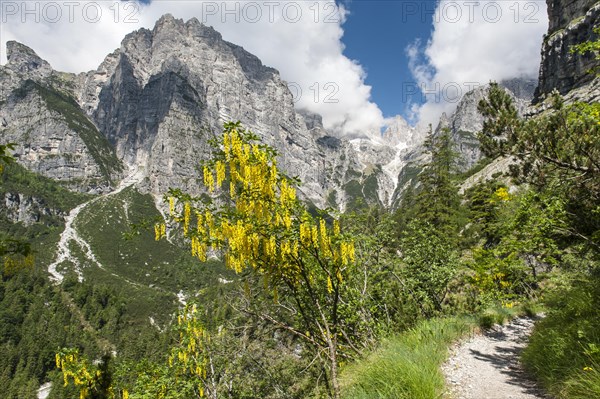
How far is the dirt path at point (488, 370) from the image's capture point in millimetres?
6168

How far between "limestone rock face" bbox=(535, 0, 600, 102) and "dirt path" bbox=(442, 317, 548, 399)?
464ft

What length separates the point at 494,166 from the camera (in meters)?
71.6

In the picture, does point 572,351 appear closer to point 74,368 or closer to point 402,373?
point 402,373

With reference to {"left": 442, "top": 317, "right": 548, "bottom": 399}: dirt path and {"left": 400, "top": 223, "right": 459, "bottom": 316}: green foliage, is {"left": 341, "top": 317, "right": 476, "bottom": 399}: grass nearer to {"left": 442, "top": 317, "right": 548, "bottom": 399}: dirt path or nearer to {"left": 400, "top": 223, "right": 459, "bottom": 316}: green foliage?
{"left": 442, "top": 317, "right": 548, "bottom": 399}: dirt path

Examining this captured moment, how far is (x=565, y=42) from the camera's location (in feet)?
437

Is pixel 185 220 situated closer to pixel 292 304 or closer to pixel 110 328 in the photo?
pixel 292 304

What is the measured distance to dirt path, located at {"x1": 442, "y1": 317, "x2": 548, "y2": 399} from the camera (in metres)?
6.17

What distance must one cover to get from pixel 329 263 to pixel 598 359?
18.4 feet

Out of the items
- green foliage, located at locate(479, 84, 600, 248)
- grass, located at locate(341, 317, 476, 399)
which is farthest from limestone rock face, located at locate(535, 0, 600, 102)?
grass, located at locate(341, 317, 476, 399)

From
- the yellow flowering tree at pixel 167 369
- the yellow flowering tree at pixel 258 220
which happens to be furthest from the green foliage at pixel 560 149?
the yellow flowering tree at pixel 167 369

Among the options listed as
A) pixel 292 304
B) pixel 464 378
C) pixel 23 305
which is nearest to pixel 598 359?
pixel 464 378

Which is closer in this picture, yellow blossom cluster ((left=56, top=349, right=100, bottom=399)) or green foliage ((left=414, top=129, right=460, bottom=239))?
yellow blossom cluster ((left=56, top=349, right=100, bottom=399))

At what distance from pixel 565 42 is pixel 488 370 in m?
175

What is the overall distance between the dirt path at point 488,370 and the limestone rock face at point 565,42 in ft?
→ 464
